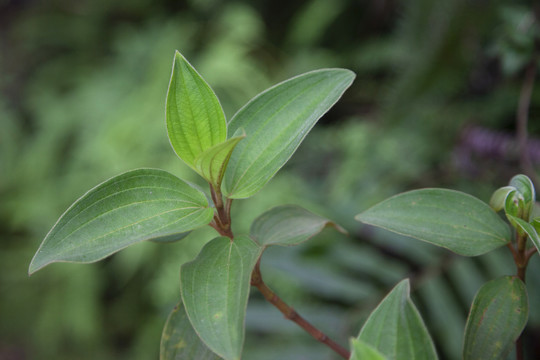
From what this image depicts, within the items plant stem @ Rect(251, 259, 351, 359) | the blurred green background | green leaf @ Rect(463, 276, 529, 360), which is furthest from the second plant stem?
the blurred green background

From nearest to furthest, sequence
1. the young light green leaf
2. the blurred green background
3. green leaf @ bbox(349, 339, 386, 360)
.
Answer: green leaf @ bbox(349, 339, 386, 360), the young light green leaf, the blurred green background

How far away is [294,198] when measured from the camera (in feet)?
3.83

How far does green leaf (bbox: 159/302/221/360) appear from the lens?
36 cm

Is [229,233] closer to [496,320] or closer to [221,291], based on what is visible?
[221,291]

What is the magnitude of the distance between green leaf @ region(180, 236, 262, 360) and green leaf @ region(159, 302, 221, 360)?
61mm

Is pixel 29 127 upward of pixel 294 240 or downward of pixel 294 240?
downward

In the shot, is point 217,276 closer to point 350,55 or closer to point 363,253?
point 363,253

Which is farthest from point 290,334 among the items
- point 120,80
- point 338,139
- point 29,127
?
point 29,127

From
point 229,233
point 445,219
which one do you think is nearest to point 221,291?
point 229,233

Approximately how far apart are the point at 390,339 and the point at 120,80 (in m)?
1.56

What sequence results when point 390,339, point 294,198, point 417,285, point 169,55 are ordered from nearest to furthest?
point 390,339 < point 417,285 < point 294,198 < point 169,55

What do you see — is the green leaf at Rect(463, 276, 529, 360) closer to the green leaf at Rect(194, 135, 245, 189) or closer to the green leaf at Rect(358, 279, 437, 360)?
the green leaf at Rect(358, 279, 437, 360)

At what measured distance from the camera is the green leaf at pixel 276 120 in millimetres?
341

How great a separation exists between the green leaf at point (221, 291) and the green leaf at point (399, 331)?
8cm
